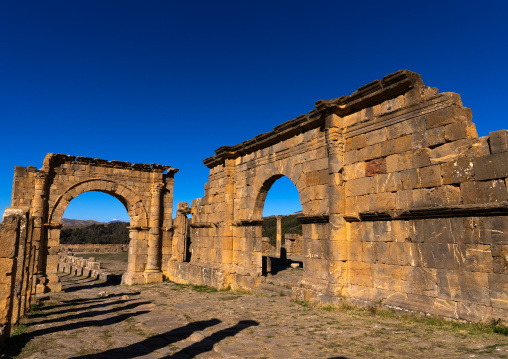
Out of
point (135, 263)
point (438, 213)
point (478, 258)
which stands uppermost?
point (438, 213)

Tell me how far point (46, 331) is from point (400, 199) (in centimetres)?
671

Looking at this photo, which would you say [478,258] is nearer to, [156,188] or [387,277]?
[387,277]

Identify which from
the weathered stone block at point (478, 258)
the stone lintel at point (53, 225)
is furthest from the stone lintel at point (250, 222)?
the stone lintel at point (53, 225)

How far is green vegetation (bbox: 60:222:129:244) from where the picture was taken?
1661 inches

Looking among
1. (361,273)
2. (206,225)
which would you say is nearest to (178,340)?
(361,273)

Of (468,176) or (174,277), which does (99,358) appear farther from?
(174,277)

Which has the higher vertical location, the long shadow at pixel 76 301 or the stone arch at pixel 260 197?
the stone arch at pixel 260 197

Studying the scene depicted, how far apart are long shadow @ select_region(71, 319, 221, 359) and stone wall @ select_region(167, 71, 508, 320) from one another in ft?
9.10

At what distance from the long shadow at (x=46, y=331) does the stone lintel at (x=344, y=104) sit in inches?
224

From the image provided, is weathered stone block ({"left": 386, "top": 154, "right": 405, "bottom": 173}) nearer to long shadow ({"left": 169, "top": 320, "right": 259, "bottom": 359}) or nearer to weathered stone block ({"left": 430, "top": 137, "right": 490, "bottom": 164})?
weathered stone block ({"left": 430, "top": 137, "right": 490, "bottom": 164})

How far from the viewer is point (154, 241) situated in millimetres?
14609

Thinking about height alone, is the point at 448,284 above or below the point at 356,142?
below

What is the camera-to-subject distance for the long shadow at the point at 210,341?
4.71 m

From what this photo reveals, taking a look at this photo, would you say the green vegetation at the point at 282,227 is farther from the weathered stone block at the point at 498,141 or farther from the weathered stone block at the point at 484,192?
the weathered stone block at the point at 498,141
